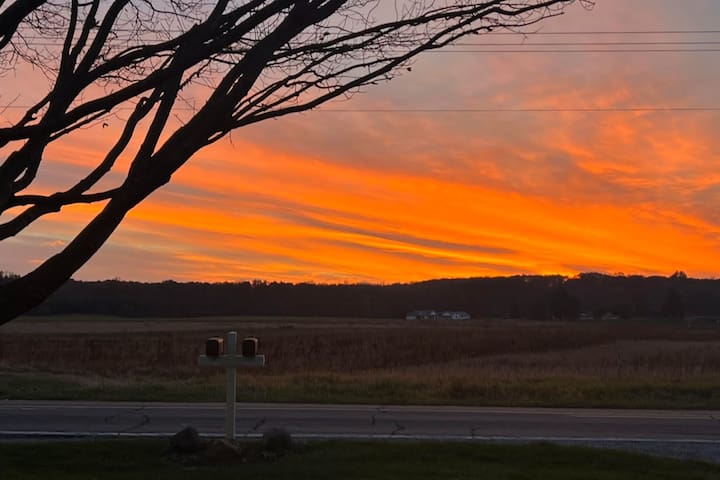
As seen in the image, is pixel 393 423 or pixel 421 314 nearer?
pixel 393 423

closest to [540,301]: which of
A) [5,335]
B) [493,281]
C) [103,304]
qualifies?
[493,281]

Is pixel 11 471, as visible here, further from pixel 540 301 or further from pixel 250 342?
pixel 540 301

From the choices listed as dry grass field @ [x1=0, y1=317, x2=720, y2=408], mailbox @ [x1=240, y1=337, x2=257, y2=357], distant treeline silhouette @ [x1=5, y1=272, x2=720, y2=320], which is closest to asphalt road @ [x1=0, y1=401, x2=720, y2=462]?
dry grass field @ [x1=0, y1=317, x2=720, y2=408]

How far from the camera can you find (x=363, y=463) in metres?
9.07

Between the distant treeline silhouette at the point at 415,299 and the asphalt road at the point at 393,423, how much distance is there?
7190 cm

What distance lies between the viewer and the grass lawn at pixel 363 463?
8.46 meters

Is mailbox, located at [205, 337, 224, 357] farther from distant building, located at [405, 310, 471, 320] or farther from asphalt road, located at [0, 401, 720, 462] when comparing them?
distant building, located at [405, 310, 471, 320]

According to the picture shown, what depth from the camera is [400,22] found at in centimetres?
540

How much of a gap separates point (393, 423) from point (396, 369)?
1769cm

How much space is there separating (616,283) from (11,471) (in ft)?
367

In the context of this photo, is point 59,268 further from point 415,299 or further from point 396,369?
point 415,299

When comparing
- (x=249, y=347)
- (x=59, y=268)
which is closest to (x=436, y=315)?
(x=249, y=347)

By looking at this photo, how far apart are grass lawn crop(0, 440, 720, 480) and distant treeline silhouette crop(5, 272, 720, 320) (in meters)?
78.6

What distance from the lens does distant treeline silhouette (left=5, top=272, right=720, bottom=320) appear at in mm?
92062
